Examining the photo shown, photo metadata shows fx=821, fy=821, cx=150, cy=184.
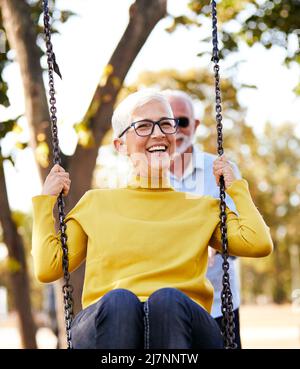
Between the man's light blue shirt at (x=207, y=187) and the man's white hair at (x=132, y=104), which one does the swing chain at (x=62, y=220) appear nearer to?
the man's white hair at (x=132, y=104)

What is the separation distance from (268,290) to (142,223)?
163 ft

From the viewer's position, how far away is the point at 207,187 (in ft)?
14.5

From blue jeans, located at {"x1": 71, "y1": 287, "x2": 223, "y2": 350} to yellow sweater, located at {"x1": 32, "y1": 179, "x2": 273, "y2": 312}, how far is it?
15cm

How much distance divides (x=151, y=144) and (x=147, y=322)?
0.76m

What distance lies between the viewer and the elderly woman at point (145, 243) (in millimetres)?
2645

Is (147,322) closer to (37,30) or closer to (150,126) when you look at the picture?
(150,126)

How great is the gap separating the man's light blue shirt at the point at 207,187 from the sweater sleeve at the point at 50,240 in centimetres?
127

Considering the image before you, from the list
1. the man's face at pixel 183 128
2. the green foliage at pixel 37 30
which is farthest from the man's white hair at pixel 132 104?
the green foliage at pixel 37 30

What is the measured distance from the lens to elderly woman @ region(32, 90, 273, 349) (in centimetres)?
264

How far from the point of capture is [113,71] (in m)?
5.76

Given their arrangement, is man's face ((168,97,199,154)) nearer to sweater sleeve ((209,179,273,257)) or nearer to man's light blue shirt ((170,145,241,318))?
man's light blue shirt ((170,145,241,318))

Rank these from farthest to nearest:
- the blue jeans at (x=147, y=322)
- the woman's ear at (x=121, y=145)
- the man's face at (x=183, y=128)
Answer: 1. the man's face at (x=183, y=128)
2. the woman's ear at (x=121, y=145)
3. the blue jeans at (x=147, y=322)
